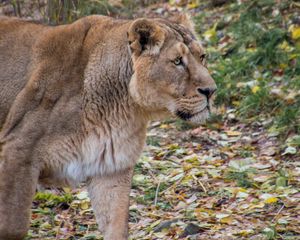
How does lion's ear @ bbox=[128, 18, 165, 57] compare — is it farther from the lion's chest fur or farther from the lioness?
the lion's chest fur

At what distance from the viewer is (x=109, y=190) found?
6.07 m

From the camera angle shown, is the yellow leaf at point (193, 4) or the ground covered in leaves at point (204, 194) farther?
the yellow leaf at point (193, 4)

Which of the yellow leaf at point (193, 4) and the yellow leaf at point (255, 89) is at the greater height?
the yellow leaf at point (193, 4)

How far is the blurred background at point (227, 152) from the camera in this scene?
22.1ft

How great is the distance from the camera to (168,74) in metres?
5.73

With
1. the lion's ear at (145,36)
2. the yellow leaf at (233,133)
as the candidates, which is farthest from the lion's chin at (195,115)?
the yellow leaf at (233,133)

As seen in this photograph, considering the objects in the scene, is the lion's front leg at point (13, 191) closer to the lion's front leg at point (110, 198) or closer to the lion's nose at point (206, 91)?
the lion's front leg at point (110, 198)

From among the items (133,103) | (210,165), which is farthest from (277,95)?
(133,103)

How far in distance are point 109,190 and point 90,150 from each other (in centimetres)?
37

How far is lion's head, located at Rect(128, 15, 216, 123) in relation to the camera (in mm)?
5723

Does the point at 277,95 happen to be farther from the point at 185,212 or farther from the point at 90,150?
the point at 90,150

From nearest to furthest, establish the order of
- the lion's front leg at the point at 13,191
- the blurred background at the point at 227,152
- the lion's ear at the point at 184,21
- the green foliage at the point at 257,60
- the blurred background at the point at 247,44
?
the lion's front leg at the point at 13,191 < the lion's ear at the point at 184,21 < the blurred background at the point at 227,152 < the blurred background at the point at 247,44 < the green foliage at the point at 257,60

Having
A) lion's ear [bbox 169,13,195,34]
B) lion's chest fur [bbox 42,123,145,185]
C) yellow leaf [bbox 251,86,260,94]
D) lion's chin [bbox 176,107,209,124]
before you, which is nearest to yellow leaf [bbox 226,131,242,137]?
yellow leaf [bbox 251,86,260,94]

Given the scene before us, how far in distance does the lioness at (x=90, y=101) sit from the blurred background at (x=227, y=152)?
2.99 feet
